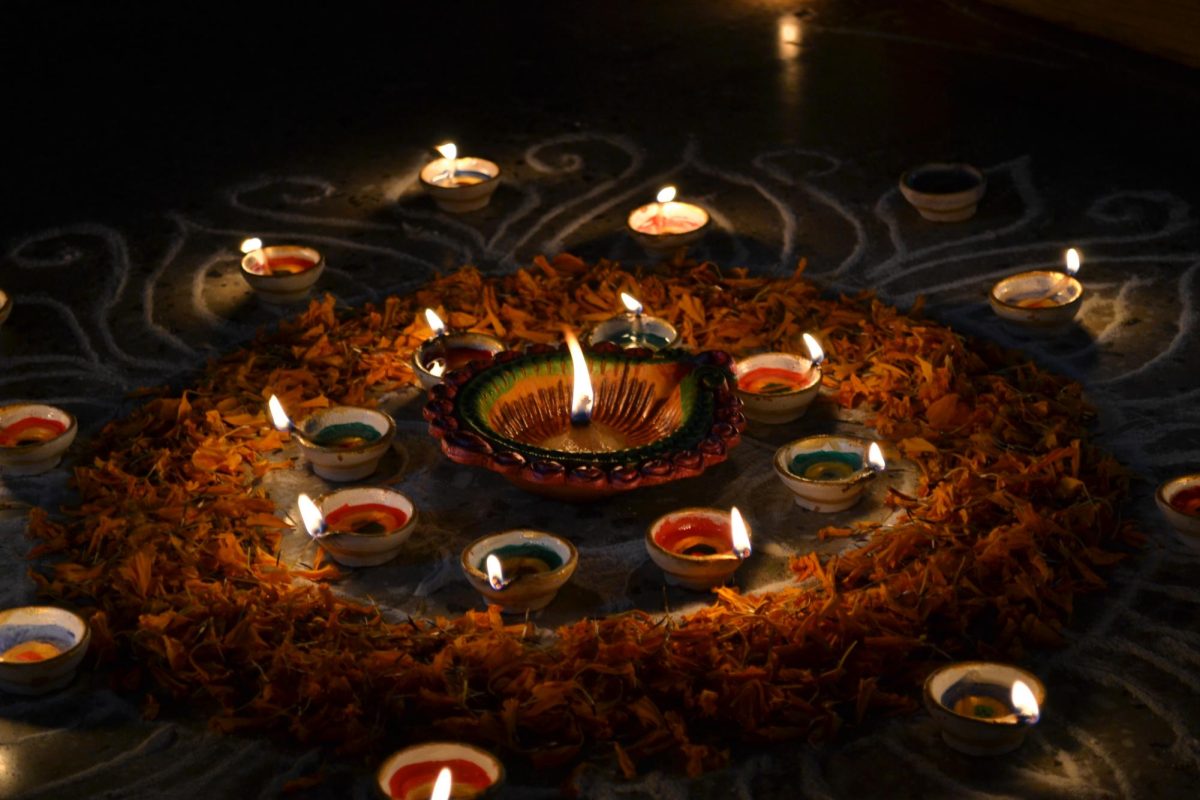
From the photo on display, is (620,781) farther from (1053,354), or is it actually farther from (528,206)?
(528,206)

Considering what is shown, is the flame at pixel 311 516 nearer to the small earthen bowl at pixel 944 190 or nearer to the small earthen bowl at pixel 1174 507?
the small earthen bowl at pixel 1174 507

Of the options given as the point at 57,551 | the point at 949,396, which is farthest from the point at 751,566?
the point at 57,551

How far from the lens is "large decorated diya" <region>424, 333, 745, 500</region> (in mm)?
4117

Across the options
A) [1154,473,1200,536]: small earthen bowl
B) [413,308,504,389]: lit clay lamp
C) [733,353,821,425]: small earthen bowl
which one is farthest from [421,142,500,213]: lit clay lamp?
[1154,473,1200,536]: small earthen bowl

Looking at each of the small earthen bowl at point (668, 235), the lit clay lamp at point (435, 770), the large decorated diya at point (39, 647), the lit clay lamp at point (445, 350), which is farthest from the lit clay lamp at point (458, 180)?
the lit clay lamp at point (435, 770)

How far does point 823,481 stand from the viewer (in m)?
4.17

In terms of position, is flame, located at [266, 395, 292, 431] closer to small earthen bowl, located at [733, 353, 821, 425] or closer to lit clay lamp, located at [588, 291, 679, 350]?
lit clay lamp, located at [588, 291, 679, 350]

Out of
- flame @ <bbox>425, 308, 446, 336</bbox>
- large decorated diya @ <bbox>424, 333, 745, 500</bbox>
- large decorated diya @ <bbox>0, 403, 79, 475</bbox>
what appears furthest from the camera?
flame @ <bbox>425, 308, 446, 336</bbox>

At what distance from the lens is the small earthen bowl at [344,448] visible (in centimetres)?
440

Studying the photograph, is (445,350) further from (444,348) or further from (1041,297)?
(1041,297)

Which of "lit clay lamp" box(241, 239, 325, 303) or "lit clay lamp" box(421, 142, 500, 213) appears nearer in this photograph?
"lit clay lamp" box(241, 239, 325, 303)

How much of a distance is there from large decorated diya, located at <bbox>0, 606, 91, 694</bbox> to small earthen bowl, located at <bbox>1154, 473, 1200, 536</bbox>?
2512mm

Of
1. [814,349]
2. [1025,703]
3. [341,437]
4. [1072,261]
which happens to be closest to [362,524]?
[341,437]

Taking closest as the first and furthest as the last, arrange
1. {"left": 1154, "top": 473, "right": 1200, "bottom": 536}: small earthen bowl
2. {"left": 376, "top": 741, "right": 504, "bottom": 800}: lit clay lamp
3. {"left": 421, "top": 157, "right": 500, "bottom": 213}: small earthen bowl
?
{"left": 376, "top": 741, "right": 504, "bottom": 800}: lit clay lamp → {"left": 1154, "top": 473, "right": 1200, "bottom": 536}: small earthen bowl → {"left": 421, "top": 157, "right": 500, "bottom": 213}: small earthen bowl
